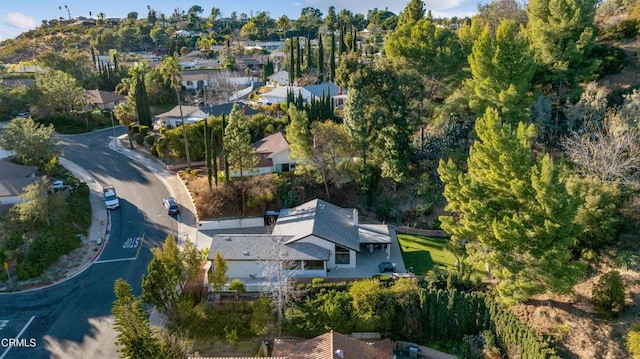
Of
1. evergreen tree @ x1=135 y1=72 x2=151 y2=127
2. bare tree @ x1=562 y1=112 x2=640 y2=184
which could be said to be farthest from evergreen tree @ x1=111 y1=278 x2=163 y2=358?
evergreen tree @ x1=135 y1=72 x2=151 y2=127

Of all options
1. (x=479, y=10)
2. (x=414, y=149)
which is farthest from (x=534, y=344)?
(x=479, y=10)

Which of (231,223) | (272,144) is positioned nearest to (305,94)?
(272,144)

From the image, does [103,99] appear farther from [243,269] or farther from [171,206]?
[243,269]

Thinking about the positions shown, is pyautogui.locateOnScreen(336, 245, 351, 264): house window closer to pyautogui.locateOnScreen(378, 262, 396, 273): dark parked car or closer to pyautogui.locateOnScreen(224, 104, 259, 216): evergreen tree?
pyautogui.locateOnScreen(378, 262, 396, 273): dark parked car

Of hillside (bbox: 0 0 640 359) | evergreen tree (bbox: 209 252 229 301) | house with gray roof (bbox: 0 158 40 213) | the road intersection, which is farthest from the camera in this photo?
house with gray roof (bbox: 0 158 40 213)

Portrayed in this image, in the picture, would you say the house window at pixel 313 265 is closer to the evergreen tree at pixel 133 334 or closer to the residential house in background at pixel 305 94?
the evergreen tree at pixel 133 334

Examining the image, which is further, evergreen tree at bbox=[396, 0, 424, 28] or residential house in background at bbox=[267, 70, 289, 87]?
residential house in background at bbox=[267, 70, 289, 87]

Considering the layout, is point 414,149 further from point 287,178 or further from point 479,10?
→ point 479,10
